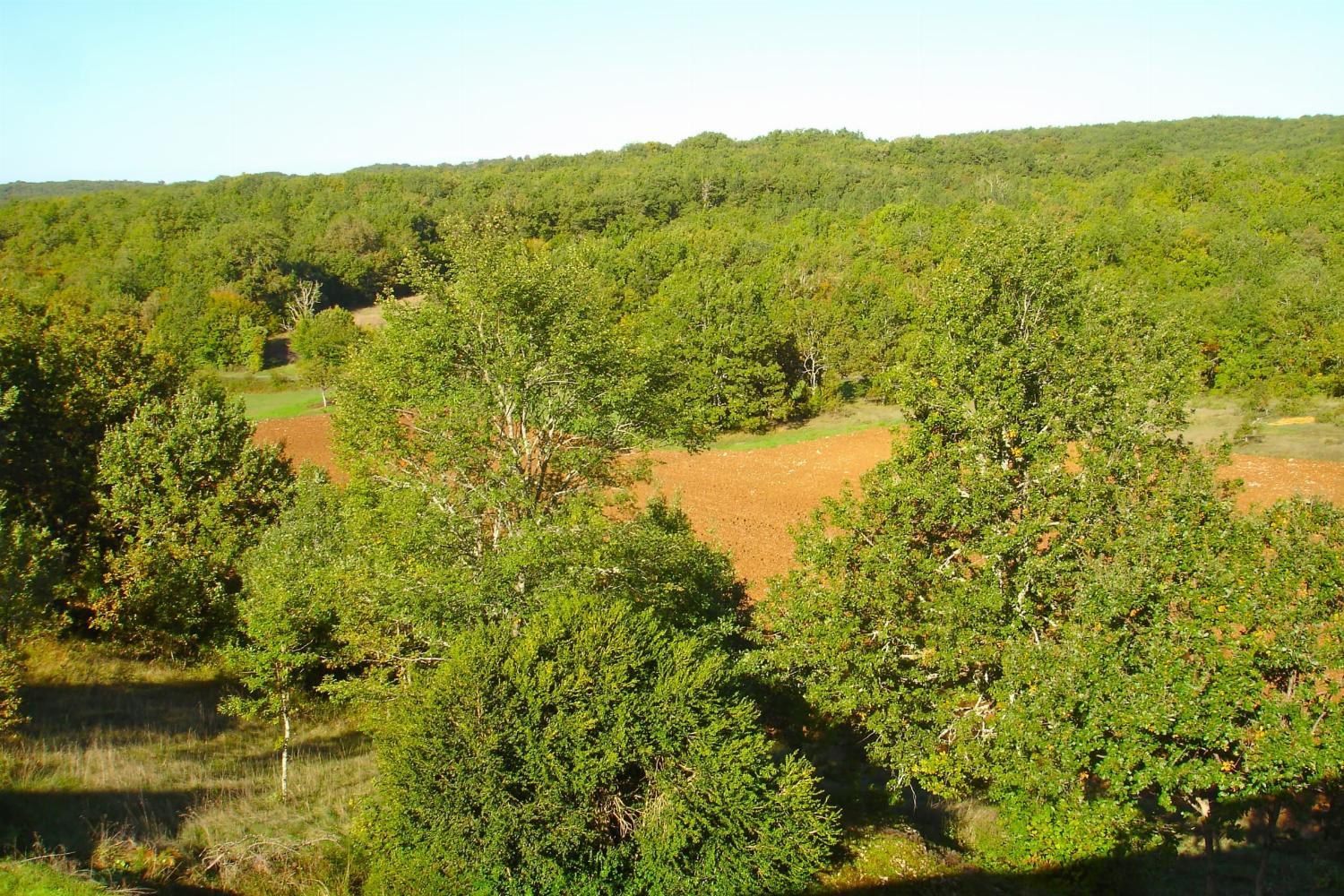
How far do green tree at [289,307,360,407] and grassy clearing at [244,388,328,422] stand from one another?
47.9 inches

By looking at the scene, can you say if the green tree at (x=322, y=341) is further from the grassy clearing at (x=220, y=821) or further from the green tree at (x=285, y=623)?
the grassy clearing at (x=220, y=821)

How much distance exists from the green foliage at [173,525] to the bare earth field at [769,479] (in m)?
8.72

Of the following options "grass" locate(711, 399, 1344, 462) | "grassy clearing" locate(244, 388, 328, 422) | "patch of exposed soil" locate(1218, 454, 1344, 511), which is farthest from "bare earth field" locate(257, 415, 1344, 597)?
"grassy clearing" locate(244, 388, 328, 422)

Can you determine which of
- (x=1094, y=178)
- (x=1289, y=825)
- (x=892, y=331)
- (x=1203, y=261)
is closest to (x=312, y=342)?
(x=892, y=331)

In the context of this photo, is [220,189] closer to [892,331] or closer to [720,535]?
[892,331]

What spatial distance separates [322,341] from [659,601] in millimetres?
54472

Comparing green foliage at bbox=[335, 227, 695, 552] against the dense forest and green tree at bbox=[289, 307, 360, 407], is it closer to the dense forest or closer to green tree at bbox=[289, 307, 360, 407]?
the dense forest

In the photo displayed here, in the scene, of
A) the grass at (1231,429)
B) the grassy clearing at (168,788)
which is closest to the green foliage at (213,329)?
the grass at (1231,429)

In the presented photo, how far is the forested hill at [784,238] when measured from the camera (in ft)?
179

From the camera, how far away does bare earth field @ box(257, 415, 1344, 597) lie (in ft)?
106

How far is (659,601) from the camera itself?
46.8 ft

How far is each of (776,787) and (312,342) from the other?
198ft

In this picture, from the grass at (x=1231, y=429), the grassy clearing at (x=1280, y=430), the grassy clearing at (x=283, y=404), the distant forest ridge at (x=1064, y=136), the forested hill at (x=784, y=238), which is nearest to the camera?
the grassy clearing at (x=1280, y=430)

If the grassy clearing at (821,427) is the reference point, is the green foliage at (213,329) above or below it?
above
